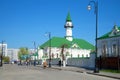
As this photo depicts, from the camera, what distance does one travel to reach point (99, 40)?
63.8 metres

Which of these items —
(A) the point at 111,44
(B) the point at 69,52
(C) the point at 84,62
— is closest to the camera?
(A) the point at 111,44

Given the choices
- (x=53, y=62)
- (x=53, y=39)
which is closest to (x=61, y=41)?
(x=53, y=39)

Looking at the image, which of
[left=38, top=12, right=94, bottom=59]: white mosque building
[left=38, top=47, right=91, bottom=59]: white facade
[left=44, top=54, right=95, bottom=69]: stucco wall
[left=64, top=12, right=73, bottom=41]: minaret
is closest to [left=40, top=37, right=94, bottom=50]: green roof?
[left=38, top=12, right=94, bottom=59]: white mosque building

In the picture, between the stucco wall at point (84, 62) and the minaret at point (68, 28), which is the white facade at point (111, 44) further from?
the minaret at point (68, 28)

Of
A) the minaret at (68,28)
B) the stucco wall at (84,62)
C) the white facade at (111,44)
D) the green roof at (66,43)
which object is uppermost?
the minaret at (68,28)

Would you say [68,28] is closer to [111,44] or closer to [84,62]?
[84,62]

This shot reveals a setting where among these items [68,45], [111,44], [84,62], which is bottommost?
[84,62]

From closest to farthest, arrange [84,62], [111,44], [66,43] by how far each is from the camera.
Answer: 1. [111,44]
2. [84,62]
3. [66,43]

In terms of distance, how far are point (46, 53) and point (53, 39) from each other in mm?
7557

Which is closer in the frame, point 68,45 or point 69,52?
point 69,52

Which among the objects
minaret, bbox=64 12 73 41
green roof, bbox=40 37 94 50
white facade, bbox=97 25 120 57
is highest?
minaret, bbox=64 12 73 41

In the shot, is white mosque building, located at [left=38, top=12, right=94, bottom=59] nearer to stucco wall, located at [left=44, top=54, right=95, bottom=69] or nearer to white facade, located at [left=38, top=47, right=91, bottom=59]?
white facade, located at [left=38, top=47, right=91, bottom=59]

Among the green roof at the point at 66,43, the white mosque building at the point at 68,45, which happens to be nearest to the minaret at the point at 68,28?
the white mosque building at the point at 68,45

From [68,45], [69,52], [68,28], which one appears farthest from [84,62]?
[68,28]
